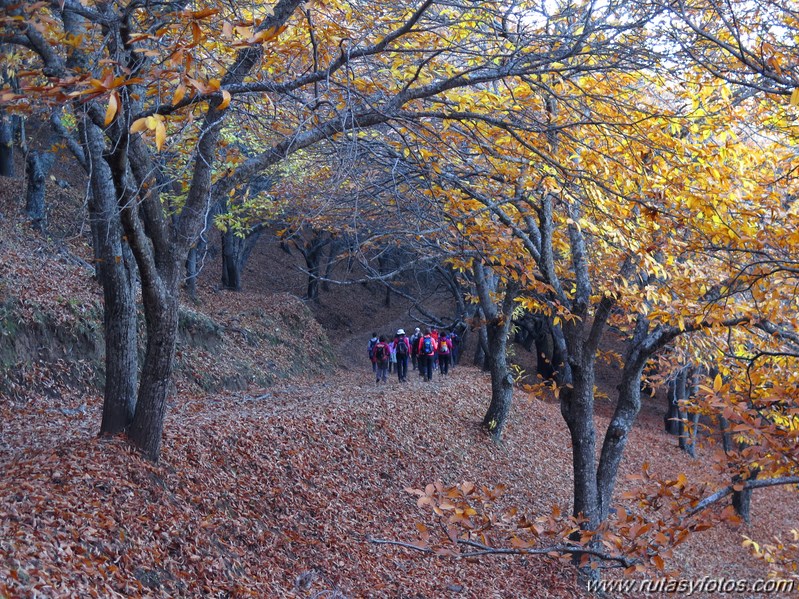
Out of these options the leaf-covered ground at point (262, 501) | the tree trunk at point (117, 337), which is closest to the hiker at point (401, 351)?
the leaf-covered ground at point (262, 501)

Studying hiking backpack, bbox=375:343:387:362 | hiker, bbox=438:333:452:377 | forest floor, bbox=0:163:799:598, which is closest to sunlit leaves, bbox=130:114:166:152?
forest floor, bbox=0:163:799:598

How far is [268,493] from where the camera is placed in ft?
29.9

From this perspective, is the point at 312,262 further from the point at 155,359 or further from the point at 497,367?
the point at 155,359

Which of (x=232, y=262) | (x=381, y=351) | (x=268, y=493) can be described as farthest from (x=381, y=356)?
(x=268, y=493)

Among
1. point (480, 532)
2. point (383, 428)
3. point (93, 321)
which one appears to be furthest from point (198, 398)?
point (480, 532)

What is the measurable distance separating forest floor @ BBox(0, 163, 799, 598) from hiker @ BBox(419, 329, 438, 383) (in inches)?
34.1

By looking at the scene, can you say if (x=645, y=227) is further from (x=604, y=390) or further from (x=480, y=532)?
(x=604, y=390)

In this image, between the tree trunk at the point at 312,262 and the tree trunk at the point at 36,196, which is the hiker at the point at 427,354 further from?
the tree trunk at the point at 312,262

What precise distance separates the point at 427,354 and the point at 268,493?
11447mm

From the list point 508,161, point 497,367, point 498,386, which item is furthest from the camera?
point 498,386

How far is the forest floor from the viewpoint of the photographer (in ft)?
19.2

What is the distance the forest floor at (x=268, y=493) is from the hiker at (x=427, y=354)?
87 cm

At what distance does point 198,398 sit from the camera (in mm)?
14188

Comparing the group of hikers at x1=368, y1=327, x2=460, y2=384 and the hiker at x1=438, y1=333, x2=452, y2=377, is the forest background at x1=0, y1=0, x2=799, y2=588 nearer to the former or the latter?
the group of hikers at x1=368, y1=327, x2=460, y2=384
